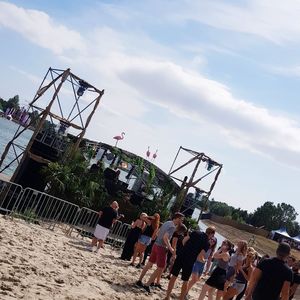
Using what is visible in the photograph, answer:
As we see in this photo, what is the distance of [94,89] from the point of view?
18750mm

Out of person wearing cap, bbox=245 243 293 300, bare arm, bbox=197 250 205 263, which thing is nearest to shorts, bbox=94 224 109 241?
bare arm, bbox=197 250 205 263

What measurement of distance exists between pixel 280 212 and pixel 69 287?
357 feet

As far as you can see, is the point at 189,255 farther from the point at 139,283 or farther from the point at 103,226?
the point at 103,226

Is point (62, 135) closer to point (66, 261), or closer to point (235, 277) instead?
point (66, 261)

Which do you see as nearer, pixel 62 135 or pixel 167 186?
pixel 62 135

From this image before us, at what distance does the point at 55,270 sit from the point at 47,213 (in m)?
6.77

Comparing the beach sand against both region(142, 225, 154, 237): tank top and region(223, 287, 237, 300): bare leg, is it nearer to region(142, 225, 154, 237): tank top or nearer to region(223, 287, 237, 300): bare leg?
region(142, 225, 154, 237): tank top

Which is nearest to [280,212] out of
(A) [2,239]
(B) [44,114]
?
(B) [44,114]

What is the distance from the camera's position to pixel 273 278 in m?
6.23

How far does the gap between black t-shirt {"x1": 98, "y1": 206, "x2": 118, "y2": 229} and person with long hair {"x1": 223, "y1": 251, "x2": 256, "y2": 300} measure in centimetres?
436

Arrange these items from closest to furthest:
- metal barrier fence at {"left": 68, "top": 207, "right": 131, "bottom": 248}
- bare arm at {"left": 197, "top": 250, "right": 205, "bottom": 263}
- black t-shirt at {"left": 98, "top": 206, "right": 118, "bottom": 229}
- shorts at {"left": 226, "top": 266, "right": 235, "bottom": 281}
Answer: bare arm at {"left": 197, "top": 250, "right": 205, "bottom": 263} → shorts at {"left": 226, "top": 266, "right": 235, "bottom": 281} → black t-shirt at {"left": 98, "top": 206, "right": 118, "bottom": 229} → metal barrier fence at {"left": 68, "top": 207, "right": 131, "bottom": 248}

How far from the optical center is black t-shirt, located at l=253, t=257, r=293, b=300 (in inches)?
245

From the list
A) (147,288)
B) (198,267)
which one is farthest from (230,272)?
(147,288)

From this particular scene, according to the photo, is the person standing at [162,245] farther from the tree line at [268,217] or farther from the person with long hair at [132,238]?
the tree line at [268,217]
